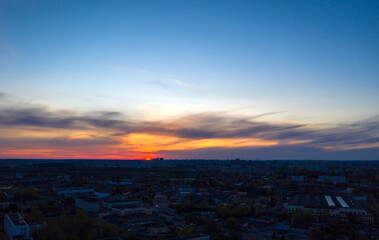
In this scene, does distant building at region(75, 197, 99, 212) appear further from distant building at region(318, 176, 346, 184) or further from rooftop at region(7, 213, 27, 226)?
distant building at region(318, 176, 346, 184)

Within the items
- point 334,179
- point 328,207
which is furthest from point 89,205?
point 334,179

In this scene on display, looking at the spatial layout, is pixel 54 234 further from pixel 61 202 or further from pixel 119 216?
pixel 61 202

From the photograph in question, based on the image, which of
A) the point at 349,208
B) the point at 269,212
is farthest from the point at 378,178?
the point at 269,212

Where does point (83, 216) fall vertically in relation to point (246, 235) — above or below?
above

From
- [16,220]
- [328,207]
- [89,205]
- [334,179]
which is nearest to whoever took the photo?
[16,220]

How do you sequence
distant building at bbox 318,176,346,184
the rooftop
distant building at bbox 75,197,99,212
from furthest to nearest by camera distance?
1. distant building at bbox 318,176,346,184
2. distant building at bbox 75,197,99,212
3. the rooftop

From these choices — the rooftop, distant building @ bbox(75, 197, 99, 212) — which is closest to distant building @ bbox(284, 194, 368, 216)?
distant building @ bbox(75, 197, 99, 212)

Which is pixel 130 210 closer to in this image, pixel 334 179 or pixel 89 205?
pixel 89 205

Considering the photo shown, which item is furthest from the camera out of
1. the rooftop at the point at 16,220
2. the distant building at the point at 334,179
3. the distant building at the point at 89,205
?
the distant building at the point at 334,179

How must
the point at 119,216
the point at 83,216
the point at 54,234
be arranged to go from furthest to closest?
the point at 119,216 < the point at 83,216 < the point at 54,234

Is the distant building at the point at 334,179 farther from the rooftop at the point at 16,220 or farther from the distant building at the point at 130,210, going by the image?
the rooftop at the point at 16,220

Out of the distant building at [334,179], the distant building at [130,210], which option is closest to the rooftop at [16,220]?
the distant building at [130,210]
